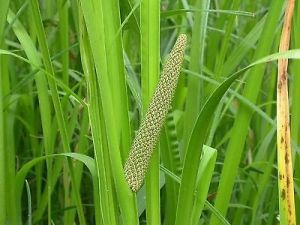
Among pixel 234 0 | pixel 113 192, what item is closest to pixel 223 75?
pixel 234 0

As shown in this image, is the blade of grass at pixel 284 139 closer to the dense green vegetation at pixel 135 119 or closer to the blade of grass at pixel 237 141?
the dense green vegetation at pixel 135 119

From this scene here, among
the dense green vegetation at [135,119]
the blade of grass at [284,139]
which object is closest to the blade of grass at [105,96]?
the dense green vegetation at [135,119]

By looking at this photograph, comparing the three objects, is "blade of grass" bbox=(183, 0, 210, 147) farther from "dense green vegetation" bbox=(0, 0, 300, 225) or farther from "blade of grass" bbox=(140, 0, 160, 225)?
"blade of grass" bbox=(140, 0, 160, 225)

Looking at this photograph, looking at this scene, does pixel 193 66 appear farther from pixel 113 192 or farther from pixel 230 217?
pixel 230 217

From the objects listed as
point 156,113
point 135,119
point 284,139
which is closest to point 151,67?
point 156,113

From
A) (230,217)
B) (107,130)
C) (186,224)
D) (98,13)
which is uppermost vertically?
(98,13)

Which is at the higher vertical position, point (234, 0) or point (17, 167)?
point (234, 0)

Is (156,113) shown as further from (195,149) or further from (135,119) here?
(135,119)

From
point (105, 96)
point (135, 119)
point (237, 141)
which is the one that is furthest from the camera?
point (135, 119)
